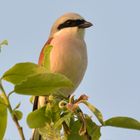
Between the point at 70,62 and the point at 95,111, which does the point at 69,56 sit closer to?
the point at 70,62

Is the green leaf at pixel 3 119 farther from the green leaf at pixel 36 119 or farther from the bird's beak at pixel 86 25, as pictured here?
the bird's beak at pixel 86 25

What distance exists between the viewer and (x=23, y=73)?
1.28 m

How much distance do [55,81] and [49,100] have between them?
0.84ft

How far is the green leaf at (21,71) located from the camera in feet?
4.17

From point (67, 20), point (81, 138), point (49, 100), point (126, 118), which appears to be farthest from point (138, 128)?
point (67, 20)

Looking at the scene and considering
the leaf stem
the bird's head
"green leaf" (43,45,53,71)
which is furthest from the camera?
the bird's head

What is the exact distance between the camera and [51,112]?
4.62ft

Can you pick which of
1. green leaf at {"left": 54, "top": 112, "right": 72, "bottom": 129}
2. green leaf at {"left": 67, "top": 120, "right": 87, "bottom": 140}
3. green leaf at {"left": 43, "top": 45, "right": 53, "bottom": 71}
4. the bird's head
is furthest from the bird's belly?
green leaf at {"left": 54, "top": 112, "right": 72, "bottom": 129}

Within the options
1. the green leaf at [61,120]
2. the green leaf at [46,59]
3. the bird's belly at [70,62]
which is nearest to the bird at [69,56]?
the bird's belly at [70,62]

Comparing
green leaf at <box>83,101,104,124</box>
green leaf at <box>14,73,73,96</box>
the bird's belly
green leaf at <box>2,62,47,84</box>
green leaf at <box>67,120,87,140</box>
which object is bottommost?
the bird's belly

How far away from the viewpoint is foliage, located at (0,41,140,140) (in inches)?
49.0

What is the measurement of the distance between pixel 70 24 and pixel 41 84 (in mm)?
3984

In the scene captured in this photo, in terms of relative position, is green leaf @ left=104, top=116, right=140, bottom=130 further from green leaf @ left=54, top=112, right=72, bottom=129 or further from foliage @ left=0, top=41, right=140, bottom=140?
green leaf @ left=54, top=112, right=72, bottom=129

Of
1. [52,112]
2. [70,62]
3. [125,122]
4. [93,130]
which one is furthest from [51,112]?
[70,62]
